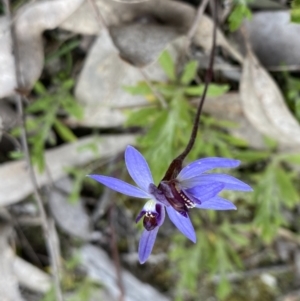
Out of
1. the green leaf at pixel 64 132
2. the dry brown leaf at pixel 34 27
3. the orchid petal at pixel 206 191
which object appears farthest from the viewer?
the green leaf at pixel 64 132

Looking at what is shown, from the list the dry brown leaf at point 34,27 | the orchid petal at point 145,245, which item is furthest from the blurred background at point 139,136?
the orchid petal at point 145,245

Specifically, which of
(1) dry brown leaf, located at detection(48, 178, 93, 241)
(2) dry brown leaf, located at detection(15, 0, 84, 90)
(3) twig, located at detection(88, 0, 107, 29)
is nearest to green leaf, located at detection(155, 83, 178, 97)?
(3) twig, located at detection(88, 0, 107, 29)

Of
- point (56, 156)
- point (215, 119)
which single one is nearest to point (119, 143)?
point (56, 156)

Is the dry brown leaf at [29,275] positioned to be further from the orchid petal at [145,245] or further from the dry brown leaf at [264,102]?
the orchid petal at [145,245]

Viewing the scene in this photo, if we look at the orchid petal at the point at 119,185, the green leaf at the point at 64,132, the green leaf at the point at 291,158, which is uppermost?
the orchid petal at the point at 119,185

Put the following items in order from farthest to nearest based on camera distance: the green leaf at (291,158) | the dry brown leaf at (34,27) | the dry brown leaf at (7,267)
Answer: the dry brown leaf at (7,267) < the green leaf at (291,158) < the dry brown leaf at (34,27)

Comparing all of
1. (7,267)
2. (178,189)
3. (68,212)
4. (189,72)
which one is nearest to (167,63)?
(189,72)
